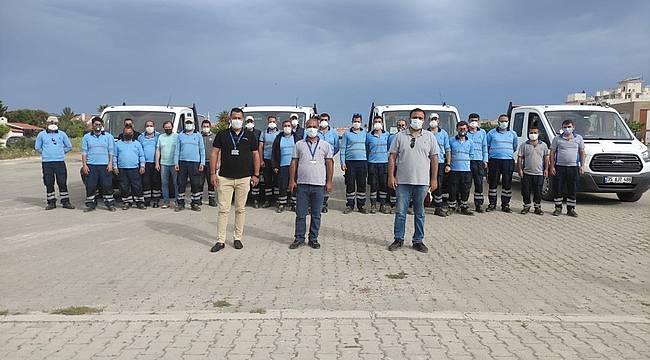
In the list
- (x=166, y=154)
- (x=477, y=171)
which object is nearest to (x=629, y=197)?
(x=477, y=171)

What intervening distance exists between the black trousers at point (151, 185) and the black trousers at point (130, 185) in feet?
0.58

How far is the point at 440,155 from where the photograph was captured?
9539mm

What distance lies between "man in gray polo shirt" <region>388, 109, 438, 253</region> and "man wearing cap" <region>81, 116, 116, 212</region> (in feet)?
19.2

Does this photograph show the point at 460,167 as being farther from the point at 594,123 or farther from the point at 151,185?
the point at 151,185

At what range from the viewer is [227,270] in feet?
19.6

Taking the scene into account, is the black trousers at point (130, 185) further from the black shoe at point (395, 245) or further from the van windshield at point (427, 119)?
the black shoe at point (395, 245)

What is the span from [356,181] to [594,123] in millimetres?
5964

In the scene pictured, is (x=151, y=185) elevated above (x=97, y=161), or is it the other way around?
(x=97, y=161)

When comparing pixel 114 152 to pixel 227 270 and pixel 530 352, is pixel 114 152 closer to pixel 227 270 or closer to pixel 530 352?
pixel 227 270

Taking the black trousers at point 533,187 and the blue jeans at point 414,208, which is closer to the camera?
the blue jeans at point 414,208

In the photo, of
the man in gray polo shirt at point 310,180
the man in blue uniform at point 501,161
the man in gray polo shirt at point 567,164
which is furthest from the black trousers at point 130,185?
the man in gray polo shirt at point 567,164

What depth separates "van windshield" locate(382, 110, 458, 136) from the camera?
11.1m

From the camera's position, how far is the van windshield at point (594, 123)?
11531 millimetres

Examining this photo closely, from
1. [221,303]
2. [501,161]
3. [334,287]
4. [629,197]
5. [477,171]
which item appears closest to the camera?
[221,303]
